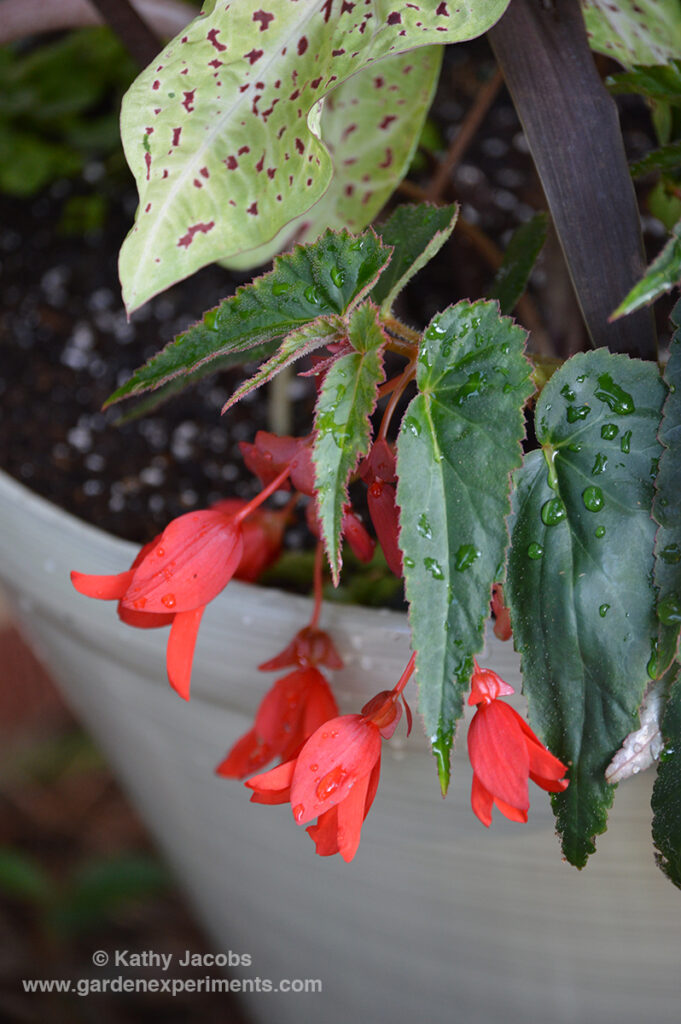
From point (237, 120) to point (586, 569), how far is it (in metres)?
0.16

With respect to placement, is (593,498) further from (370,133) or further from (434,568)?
(370,133)

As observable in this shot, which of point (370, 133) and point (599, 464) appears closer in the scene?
point (599, 464)

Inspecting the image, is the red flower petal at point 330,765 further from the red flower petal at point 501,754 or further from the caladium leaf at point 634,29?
the caladium leaf at point 634,29

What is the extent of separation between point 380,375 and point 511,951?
0.30m

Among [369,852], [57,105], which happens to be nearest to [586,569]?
[369,852]

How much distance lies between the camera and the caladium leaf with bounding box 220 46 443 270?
1.22 feet

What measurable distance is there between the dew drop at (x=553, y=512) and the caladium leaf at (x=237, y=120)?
0.11 meters

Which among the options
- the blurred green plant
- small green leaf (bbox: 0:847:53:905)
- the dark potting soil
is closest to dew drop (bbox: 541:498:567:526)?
the dark potting soil

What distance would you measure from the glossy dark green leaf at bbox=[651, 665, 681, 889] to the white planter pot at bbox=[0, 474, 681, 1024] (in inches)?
2.0

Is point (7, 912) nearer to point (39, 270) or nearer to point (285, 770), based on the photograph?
point (39, 270)

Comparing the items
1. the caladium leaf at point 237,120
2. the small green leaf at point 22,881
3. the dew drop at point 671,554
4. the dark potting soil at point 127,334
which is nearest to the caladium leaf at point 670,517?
the dew drop at point 671,554

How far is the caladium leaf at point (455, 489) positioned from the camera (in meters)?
0.21

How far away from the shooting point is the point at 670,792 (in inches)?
9.9

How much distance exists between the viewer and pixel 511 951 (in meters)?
0.41
